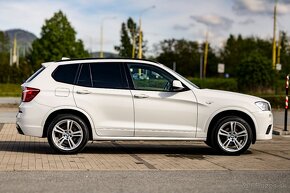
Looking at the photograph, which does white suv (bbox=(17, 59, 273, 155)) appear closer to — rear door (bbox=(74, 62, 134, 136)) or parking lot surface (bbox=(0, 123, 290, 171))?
rear door (bbox=(74, 62, 134, 136))

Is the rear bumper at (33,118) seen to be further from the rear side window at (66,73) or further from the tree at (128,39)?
the tree at (128,39)

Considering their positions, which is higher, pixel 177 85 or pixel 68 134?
pixel 177 85

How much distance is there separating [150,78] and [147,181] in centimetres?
340

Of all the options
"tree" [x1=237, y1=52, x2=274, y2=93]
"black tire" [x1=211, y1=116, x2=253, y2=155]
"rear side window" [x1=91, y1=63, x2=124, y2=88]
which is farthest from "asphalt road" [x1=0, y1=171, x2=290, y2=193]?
"tree" [x1=237, y1=52, x2=274, y2=93]

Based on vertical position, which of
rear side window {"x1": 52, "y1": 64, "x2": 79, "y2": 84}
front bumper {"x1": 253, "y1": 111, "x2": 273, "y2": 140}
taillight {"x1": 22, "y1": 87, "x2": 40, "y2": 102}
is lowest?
front bumper {"x1": 253, "y1": 111, "x2": 273, "y2": 140}

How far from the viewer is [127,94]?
10.9 meters

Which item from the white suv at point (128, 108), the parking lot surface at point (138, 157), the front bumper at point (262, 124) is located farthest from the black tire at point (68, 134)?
the front bumper at point (262, 124)

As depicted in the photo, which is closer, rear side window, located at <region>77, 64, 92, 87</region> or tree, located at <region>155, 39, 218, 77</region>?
rear side window, located at <region>77, 64, 92, 87</region>

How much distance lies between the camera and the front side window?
11.0 metres

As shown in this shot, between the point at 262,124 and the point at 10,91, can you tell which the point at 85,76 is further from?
the point at 10,91

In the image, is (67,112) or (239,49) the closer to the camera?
(67,112)

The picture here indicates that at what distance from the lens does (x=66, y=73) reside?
438 inches

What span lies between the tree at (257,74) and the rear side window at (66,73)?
94.8 ft

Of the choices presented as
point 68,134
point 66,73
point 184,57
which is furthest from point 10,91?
point 184,57
